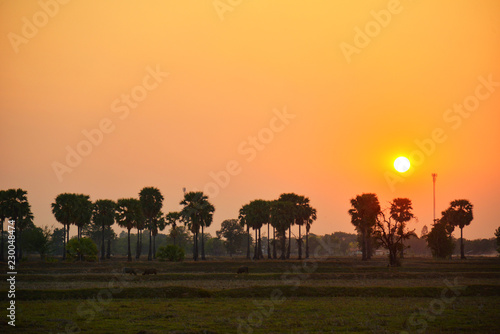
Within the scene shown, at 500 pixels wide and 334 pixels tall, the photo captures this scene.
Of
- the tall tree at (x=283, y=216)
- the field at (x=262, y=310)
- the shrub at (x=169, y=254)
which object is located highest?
the tall tree at (x=283, y=216)

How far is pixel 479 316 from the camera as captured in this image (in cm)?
3303

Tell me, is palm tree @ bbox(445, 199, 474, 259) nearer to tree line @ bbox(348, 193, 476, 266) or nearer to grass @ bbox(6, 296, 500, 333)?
tree line @ bbox(348, 193, 476, 266)

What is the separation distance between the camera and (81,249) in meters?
113

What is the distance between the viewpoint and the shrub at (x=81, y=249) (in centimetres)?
11256

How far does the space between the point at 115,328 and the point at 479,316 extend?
2115cm

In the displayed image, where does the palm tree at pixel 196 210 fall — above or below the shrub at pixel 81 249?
above

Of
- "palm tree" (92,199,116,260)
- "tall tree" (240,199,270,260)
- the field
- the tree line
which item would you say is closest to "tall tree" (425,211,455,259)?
the tree line

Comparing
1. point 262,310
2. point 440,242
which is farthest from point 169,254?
point 262,310

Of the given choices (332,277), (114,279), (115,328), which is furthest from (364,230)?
(115,328)

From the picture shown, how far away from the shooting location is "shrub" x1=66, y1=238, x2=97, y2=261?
369 ft

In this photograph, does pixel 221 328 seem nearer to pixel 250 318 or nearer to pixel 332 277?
pixel 250 318

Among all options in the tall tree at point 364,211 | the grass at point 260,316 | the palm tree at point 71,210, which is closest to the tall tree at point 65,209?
the palm tree at point 71,210

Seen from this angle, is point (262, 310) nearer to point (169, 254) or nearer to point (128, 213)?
point (169, 254)

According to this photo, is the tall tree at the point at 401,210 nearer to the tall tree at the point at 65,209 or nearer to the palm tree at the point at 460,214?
the palm tree at the point at 460,214
